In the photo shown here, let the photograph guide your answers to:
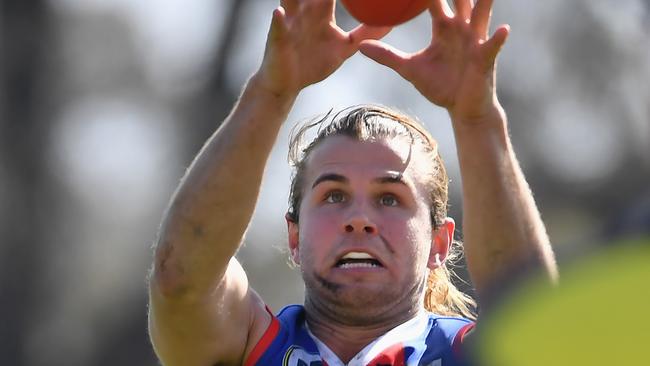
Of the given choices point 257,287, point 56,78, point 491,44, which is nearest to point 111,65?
point 56,78

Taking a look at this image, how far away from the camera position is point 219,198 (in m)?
4.84

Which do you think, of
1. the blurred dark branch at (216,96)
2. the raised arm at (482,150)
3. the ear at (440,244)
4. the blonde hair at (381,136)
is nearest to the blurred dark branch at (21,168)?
the blurred dark branch at (216,96)

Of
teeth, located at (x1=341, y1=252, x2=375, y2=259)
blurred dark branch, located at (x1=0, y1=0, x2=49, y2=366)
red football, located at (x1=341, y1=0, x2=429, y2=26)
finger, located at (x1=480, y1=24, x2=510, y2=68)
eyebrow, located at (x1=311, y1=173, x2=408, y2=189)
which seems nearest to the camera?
finger, located at (x1=480, y1=24, x2=510, y2=68)

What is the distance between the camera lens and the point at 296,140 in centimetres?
583

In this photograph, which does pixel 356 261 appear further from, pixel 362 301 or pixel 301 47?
pixel 301 47

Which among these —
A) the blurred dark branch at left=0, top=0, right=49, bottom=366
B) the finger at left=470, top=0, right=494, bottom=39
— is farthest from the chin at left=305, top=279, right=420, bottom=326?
the blurred dark branch at left=0, top=0, right=49, bottom=366

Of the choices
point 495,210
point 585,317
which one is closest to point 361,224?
point 495,210

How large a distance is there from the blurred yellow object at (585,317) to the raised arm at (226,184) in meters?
0.87

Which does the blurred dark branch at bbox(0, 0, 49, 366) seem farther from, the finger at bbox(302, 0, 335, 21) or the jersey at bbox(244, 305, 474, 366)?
the finger at bbox(302, 0, 335, 21)

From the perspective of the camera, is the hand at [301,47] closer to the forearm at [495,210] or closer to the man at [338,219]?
the man at [338,219]

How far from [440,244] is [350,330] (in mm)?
486

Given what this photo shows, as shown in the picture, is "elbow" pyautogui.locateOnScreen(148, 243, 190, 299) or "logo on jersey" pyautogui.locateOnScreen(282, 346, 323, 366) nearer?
"elbow" pyautogui.locateOnScreen(148, 243, 190, 299)

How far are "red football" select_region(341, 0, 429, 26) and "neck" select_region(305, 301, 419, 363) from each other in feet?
3.38

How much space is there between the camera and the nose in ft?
16.9
